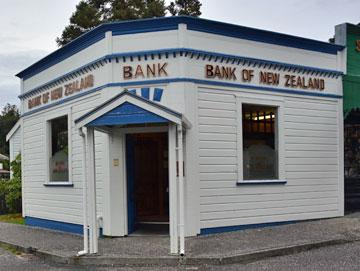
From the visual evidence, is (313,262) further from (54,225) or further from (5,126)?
(5,126)

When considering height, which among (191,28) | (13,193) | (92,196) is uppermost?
(191,28)

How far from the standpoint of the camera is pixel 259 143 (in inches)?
470

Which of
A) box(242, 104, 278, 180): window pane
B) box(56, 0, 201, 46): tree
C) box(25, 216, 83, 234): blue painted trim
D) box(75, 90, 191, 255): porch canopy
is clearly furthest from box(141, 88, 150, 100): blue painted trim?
box(56, 0, 201, 46): tree

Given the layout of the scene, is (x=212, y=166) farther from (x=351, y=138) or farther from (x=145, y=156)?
(x=351, y=138)

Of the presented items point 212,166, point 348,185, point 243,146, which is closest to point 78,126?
point 212,166

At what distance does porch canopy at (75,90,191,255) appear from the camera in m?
8.67

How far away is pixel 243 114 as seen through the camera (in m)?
11.7

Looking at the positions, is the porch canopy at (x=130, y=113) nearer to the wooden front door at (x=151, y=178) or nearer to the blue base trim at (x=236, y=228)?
the blue base trim at (x=236, y=228)

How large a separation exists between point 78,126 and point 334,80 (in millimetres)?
7112

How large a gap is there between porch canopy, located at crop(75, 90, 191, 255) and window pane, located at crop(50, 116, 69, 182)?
3949 millimetres

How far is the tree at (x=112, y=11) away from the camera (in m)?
31.1

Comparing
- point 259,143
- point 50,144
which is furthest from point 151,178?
point 50,144

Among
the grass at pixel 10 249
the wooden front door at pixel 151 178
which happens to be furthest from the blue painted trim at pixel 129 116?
the grass at pixel 10 249

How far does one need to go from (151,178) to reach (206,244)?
3.05 m
